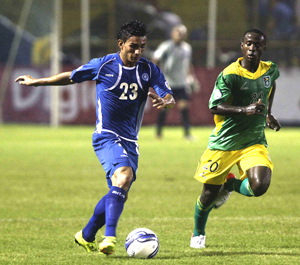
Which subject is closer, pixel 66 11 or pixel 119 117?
pixel 119 117

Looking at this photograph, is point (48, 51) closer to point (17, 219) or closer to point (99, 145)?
point (17, 219)

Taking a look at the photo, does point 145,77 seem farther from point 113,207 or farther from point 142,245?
point 142,245

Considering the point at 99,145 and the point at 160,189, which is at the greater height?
the point at 99,145

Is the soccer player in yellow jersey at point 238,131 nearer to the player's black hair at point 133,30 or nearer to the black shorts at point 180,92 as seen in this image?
the player's black hair at point 133,30

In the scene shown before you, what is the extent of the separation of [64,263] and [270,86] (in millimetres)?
2430

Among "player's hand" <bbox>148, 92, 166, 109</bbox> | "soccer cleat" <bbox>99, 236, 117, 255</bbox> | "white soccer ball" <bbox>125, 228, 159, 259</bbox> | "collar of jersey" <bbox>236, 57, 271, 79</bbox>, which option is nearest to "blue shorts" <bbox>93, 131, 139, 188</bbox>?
"player's hand" <bbox>148, 92, 166, 109</bbox>

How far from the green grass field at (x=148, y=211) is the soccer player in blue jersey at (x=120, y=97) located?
1.40 ft

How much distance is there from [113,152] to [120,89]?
0.57m

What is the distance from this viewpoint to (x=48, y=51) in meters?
23.3

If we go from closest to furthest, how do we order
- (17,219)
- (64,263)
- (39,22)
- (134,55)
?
(64,263) < (134,55) < (17,219) < (39,22)

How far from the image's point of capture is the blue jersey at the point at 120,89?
17.8 feet

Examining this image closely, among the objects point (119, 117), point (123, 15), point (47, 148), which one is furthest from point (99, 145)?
point (123, 15)

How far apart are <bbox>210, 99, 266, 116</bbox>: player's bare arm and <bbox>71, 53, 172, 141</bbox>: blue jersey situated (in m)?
0.47

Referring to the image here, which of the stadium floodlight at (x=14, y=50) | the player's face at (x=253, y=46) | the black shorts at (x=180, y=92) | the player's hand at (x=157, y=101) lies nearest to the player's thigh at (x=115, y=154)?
the player's hand at (x=157, y=101)
